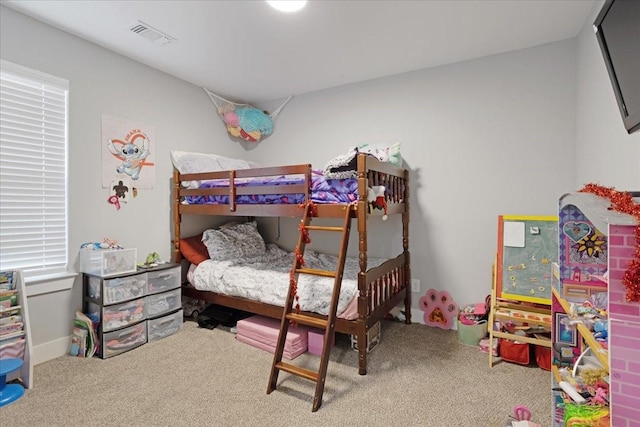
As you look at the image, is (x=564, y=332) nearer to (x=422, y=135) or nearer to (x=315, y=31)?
(x=422, y=135)

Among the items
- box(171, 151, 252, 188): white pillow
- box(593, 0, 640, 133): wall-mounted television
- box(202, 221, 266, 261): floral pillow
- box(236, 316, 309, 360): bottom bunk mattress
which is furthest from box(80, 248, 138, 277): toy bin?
box(593, 0, 640, 133): wall-mounted television

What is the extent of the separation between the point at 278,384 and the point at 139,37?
8.93ft

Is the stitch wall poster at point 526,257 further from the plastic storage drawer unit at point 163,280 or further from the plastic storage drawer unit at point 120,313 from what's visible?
the plastic storage drawer unit at point 120,313

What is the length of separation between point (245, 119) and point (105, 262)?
7.11 feet

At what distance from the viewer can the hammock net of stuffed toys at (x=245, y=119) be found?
380cm

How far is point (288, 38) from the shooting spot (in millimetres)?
2512

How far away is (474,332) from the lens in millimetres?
2609

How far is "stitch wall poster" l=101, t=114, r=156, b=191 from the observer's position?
2.73 metres

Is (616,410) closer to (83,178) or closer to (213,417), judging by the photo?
(213,417)

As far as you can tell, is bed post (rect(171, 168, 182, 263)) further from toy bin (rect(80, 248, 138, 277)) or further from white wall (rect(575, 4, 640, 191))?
white wall (rect(575, 4, 640, 191))

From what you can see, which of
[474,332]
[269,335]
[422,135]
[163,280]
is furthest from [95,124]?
[474,332]

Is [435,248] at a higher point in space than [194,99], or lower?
lower

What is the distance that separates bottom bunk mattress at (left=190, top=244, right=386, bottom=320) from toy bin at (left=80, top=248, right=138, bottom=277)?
64 cm

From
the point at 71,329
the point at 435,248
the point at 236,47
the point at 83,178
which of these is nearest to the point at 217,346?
the point at 71,329
